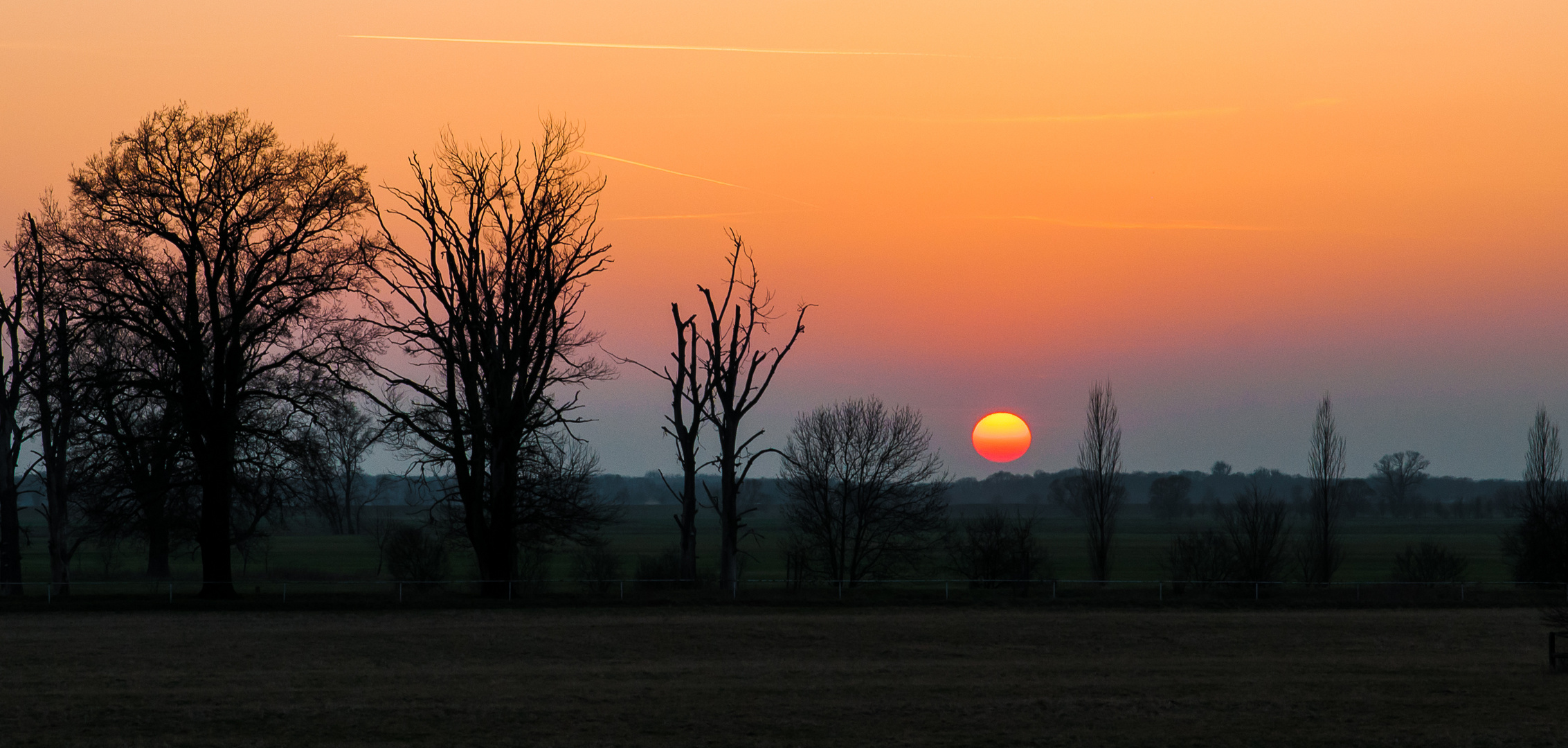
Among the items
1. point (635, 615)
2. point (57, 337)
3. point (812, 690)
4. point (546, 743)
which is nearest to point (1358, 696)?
point (812, 690)

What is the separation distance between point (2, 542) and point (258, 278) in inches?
553

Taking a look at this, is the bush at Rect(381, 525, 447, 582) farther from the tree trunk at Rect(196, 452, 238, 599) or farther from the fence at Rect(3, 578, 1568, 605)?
the tree trunk at Rect(196, 452, 238, 599)

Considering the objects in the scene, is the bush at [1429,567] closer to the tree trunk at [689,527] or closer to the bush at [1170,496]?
the tree trunk at [689,527]

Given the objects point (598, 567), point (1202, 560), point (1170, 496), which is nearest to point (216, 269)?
point (598, 567)

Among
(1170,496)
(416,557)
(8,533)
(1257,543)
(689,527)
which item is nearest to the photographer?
(8,533)

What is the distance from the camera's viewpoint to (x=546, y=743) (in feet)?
53.1

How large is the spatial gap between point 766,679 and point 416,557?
32072 mm

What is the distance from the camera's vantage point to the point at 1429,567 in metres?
58.4

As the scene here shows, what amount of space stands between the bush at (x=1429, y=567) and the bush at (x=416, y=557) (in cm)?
4408

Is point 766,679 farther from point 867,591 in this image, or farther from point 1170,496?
point 1170,496

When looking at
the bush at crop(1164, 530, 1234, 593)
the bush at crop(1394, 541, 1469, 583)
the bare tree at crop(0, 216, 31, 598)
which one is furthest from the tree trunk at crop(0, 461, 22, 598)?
the bush at crop(1394, 541, 1469, 583)

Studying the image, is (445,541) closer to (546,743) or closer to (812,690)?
(812,690)

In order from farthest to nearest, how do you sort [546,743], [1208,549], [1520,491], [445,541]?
[1520,491] → [1208,549] → [445,541] → [546,743]

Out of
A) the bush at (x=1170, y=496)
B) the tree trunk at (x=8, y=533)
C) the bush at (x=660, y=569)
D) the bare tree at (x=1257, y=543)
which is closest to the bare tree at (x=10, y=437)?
the tree trunk at (x=8, y=533)
